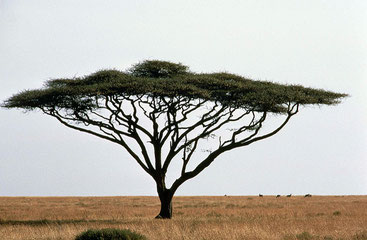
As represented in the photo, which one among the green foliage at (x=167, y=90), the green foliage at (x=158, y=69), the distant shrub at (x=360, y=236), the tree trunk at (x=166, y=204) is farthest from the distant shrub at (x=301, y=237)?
the green foliage at (x=158, y=69)

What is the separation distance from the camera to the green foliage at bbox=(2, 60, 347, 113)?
27.0 m

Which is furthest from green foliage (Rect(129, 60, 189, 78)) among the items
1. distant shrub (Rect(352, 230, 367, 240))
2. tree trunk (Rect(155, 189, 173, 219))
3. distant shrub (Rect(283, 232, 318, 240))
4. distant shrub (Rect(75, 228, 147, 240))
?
distant shrub (Rect(75, 228, 147, 240))

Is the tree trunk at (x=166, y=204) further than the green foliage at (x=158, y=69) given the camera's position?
No

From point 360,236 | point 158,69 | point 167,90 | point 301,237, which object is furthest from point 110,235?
point 158,69

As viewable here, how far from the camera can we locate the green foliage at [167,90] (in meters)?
27.0

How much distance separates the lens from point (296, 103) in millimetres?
29016

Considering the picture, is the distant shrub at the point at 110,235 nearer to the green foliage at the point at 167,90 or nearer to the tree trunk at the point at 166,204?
the green foliage at the point at 167,90

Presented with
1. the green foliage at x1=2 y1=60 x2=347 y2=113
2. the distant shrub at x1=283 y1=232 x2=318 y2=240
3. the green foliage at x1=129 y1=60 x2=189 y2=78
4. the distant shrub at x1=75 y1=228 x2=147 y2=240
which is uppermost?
the green foliage at x1=129 y1=60 x2=189 y2=78

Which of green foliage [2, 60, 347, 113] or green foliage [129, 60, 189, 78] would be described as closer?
green foliage [2, 60, 347, 113]

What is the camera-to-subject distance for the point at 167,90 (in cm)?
2681

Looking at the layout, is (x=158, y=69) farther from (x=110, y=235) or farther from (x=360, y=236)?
(x=110, y=235)

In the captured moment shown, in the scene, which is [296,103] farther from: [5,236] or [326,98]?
[5,236]

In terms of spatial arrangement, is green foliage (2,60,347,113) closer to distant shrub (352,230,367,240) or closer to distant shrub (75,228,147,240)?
distant shrub (352,230,367,240)

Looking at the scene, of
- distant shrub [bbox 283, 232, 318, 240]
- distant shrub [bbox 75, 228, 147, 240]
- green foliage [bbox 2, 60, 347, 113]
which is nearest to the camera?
distant shrub [bbox 75, 228, 147, 240]
